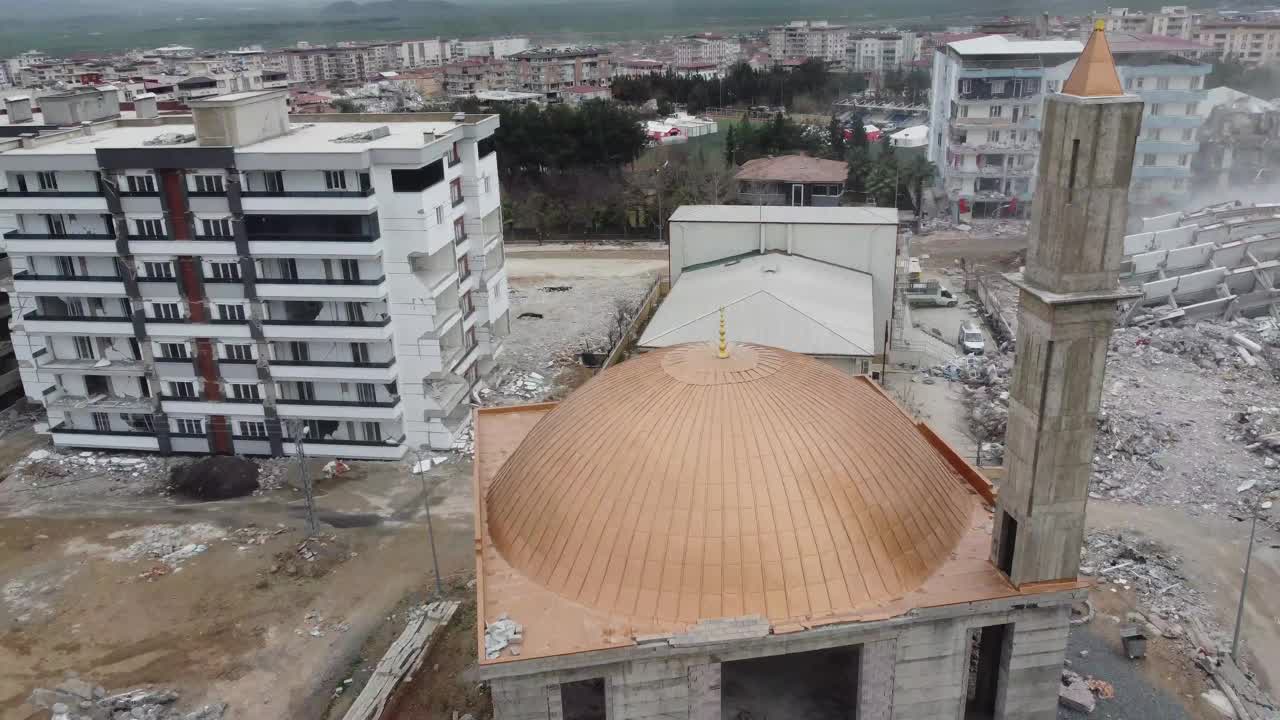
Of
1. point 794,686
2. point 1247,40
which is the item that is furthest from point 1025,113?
point 1247,40

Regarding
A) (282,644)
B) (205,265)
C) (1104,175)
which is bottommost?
(282,644)

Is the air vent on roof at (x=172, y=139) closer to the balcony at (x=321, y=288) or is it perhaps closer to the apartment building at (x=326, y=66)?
the balcony at (x=321, y=288)

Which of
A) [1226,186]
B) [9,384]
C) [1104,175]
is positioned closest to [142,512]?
[9,384]

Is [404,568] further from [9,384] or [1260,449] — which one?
[1260,449]

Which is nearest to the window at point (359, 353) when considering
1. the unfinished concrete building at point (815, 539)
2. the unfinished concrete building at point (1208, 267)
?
the unfinished concrete building at point (815, 539)

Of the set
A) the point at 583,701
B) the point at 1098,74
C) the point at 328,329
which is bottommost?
the point at 583,701

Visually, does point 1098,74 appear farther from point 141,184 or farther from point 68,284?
point 68,284
